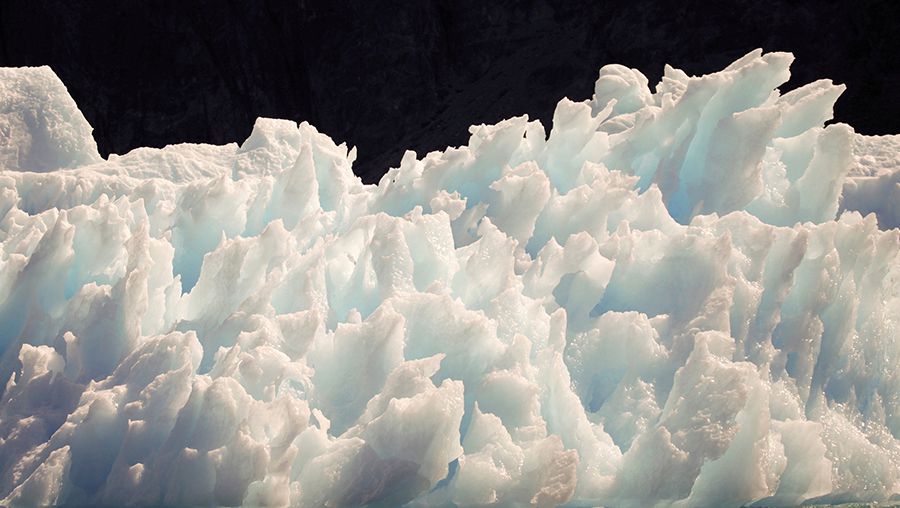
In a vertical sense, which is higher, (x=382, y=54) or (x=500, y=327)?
(x=382, y=54)

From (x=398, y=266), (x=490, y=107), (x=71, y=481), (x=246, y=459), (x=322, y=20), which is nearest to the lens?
(x=246, y=459)

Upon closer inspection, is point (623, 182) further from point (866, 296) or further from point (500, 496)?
point (500, 496)

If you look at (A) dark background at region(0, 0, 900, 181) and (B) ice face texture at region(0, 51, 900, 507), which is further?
(A) dark background at region(0, 0, 900, 181)

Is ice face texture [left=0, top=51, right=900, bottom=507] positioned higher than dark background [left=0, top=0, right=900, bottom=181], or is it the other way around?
dark background [left=0, top=0, right=900, bottom=181]

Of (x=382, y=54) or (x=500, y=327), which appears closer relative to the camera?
(x=500, y=327)

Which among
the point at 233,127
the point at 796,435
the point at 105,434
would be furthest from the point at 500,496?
the point at 233,127
